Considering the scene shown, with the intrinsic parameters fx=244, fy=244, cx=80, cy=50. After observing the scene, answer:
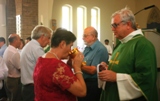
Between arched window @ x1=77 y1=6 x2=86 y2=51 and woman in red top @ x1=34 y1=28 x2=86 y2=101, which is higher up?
arched window @ x1=77 y1=6 x2=86 y2=51

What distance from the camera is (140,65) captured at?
84.7 inches

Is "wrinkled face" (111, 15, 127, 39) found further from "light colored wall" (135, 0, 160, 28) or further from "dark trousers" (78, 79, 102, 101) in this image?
"light colored wall" (135, 0, 160, 28)

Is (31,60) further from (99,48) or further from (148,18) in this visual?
(148,18)

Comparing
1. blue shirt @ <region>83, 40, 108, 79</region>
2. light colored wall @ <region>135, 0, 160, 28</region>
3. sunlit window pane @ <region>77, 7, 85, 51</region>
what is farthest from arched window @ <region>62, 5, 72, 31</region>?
blue shirt @ <region>83, 40, 108, 79</region>

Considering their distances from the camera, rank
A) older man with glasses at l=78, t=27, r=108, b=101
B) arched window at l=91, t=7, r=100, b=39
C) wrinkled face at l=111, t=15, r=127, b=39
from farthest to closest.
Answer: arched window at l=91, t=7, r=100, b=39 < older man with glasses at l=78, t=27, r=108, b=101 < wrinkled face at l=111, t=15, r=127, b=39

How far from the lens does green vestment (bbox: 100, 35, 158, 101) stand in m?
2.15

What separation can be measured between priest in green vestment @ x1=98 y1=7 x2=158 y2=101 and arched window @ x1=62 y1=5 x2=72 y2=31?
1020 cm

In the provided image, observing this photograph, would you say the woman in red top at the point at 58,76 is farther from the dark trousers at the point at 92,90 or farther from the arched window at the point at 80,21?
the arched window at the point at 80,21

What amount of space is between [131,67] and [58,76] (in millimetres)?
762

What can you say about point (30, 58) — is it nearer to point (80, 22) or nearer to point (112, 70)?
point (112, 70)

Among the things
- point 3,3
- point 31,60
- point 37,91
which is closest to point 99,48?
point 31,60

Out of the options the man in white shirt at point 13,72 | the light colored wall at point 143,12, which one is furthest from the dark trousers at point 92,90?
the light colored wall at point 143,12

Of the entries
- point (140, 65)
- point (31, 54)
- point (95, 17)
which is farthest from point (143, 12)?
point (140, 65)

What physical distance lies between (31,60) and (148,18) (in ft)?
37.1
